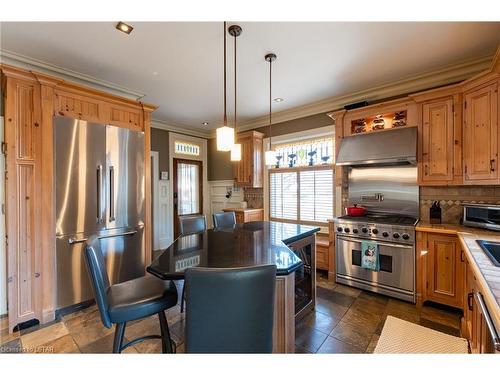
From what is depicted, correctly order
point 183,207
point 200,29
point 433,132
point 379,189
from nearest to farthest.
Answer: point 200,29
point 433,132
point 379,189
point 183,207

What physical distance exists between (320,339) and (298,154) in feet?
10.5

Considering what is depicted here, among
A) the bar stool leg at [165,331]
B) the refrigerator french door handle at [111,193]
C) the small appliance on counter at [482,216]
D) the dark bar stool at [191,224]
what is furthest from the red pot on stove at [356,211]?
the refrigerator french door handle at [111,193]

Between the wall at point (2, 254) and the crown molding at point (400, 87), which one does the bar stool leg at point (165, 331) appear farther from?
the crown molding at point (400, 87)

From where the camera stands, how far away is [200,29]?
2125 mm

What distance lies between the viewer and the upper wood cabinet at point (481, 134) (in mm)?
2297

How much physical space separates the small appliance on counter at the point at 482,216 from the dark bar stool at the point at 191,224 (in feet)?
10.2

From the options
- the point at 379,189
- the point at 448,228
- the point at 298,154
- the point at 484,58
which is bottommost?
the point at 448,228

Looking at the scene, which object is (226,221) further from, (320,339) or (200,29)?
(200,29)

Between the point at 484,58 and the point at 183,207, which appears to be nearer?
the point at 484,58

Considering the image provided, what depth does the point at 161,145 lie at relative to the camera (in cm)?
510

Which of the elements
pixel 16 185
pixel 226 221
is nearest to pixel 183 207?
pixel 226 221

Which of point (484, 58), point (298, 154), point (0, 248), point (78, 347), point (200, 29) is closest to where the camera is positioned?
point (78, 347)

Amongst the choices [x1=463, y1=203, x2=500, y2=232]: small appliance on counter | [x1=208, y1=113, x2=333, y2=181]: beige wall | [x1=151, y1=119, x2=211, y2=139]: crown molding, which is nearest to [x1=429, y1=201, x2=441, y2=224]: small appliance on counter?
[x1=463, y1=203, x2=500, y2=232]: small appliance on counter

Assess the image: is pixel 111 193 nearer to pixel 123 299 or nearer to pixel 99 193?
pixel 99 193
